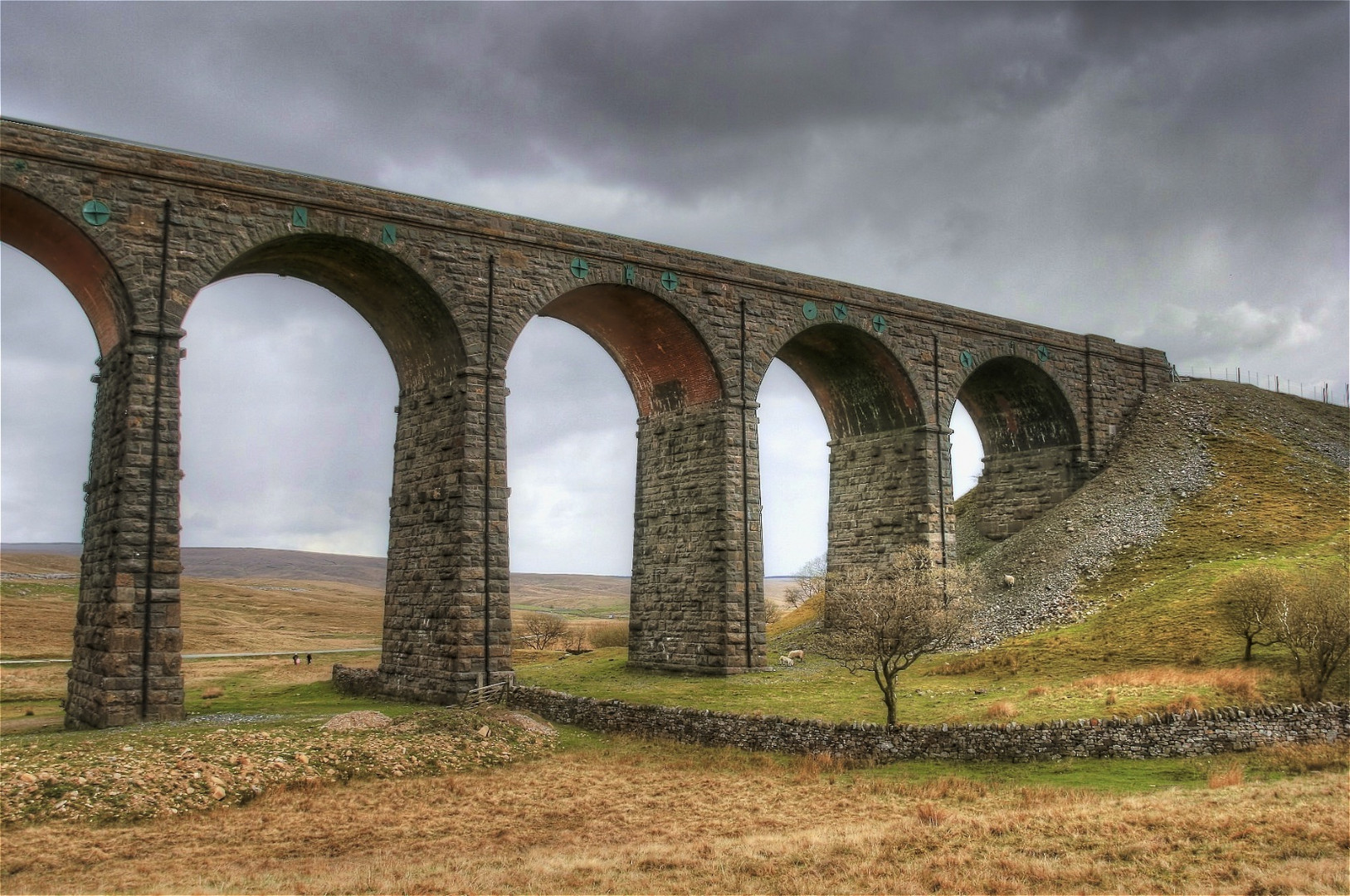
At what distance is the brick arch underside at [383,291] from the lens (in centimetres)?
2316

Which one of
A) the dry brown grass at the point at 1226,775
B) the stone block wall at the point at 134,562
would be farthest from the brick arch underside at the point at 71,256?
the dry brown grass at the point at 1226,775

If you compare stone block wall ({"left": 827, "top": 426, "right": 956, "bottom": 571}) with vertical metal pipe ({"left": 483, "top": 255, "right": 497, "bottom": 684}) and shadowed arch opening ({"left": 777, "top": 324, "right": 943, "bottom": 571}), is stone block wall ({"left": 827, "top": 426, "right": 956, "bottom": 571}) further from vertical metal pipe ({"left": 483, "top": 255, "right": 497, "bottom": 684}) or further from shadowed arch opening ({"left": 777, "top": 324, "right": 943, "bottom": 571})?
vertical metal pipe ({"left": 483, "top": 255, "right": 497, "bottom": 684})

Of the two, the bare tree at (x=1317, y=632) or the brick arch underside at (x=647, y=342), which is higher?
the brick arch underside at (x=647, y=342)

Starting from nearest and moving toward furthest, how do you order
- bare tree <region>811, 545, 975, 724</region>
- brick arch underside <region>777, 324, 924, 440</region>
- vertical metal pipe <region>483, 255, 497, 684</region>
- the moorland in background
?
the moorland in background
bare tree <region>811, 545, 975, 724</region>
vertical metal pipe <region>483, 255, 497, 684</region>
brick arch underside <region>777, 324, 924, 440</region>

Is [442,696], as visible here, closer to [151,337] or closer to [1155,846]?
[151,337]

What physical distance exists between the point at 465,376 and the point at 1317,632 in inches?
695

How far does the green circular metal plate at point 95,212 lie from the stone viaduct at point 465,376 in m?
0.04

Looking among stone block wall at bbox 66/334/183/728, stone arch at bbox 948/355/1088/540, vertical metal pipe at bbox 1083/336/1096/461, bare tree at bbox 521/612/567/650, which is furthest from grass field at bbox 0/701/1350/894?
bare tree at bbox 521/612/567/650

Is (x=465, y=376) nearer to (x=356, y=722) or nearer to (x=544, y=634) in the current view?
(x=356, y=722)

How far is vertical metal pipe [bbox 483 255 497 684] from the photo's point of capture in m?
23.1

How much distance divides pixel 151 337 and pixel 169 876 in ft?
37.4

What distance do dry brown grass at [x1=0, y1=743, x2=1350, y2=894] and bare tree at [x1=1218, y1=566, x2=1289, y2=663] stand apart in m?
7.26

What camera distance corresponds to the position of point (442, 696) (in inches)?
897

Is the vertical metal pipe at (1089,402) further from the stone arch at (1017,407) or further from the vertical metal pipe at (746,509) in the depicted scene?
the vertical metal pipe at (746,509)
